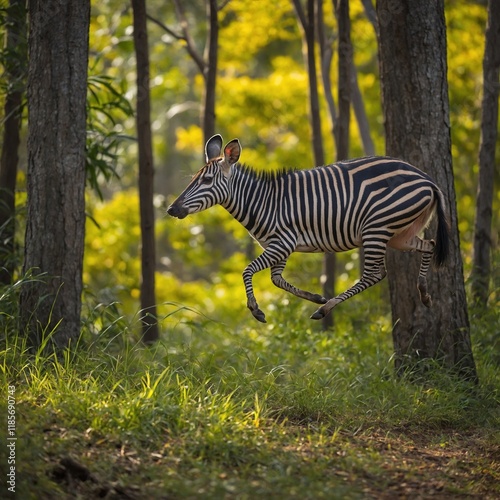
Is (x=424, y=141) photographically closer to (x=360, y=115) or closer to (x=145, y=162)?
(x=145, y=162)

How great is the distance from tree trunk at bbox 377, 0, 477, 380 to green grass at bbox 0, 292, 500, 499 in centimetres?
35

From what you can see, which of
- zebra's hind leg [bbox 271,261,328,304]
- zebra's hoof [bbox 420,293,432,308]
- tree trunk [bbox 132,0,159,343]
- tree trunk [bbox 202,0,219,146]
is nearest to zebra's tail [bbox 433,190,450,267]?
zebra's hoof [bbox 420,293,432,308]

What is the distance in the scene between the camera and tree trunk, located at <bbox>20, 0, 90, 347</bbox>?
7.79 meters

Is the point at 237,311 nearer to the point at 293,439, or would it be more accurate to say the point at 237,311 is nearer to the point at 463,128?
the point at 463,128

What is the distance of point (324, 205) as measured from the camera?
7551mm

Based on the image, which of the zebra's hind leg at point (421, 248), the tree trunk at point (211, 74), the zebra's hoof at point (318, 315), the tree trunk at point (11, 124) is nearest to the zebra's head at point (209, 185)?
the zebra's hoof at point (318, 315)

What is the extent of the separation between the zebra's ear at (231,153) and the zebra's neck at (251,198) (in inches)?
3.7

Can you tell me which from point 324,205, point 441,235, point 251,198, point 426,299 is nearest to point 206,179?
point 251,198

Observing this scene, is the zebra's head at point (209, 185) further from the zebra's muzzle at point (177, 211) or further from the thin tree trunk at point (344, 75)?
the thin tree trunk at point (344, 75)

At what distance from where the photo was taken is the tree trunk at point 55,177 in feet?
25.6

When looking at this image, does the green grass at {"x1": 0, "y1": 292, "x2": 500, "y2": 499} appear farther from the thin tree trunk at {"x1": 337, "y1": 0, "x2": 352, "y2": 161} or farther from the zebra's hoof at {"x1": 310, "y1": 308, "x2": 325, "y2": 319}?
the thin tree trunk at {"x1": 337, "y1": 0, "x2": 352, "y2": 161}

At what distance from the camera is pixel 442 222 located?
7672mm

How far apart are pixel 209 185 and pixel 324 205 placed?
3.26 feet

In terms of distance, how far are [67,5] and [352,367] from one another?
180 inches
